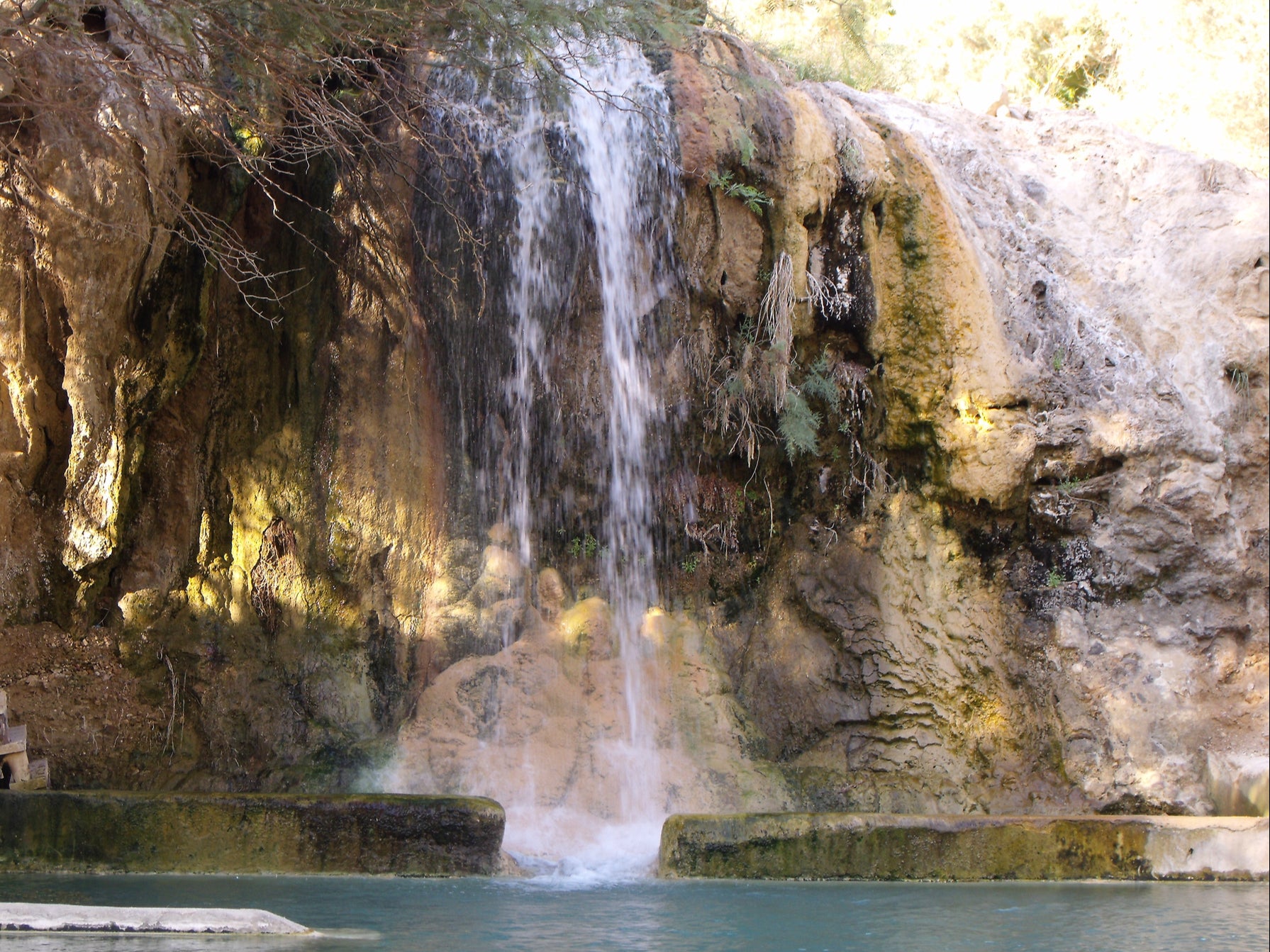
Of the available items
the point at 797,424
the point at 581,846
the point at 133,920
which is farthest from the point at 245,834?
the point at 797,424

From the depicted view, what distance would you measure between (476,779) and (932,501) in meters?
3.98

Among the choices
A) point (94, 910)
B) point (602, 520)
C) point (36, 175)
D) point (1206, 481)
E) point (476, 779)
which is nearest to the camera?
point (94, 910)

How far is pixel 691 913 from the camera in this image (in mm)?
5707

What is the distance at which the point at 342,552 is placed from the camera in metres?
9.06

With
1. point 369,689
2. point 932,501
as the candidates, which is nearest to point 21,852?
point 369,689

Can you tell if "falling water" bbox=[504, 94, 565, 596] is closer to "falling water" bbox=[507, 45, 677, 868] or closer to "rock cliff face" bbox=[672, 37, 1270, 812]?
"falling water" bbox=[507, 45, 677, 868]

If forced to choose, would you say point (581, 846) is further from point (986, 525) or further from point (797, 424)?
point (986, 525)

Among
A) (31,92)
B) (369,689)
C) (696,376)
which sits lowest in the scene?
(369,689)

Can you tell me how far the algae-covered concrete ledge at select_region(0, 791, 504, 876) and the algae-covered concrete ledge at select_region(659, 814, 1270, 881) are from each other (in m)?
1.28

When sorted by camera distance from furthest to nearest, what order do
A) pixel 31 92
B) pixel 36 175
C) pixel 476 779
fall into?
pixel 476 779, pixel 36 175, pixel 31 92

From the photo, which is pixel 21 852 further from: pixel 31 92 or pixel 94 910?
pixel 31 92

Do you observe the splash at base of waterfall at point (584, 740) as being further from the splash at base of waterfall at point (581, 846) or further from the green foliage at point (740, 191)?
the green foliage at point (740, 191)

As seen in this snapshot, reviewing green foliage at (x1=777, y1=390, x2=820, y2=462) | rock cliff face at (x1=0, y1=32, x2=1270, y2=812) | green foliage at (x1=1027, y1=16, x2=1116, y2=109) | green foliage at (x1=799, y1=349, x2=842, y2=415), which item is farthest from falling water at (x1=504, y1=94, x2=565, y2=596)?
green foliage at (x1=1027, y1=16, x2=1116, y2=109)

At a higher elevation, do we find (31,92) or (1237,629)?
(31,92)
